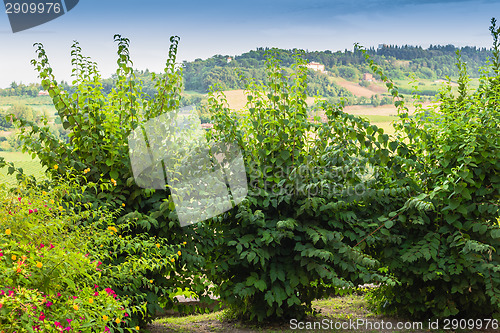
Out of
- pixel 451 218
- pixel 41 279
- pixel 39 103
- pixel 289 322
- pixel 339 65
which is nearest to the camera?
pixel 41 279

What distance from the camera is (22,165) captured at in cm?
434

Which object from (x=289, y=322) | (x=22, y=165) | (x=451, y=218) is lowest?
(x=289, y=322)

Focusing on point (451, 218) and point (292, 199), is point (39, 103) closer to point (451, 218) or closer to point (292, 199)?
point (292, 199)

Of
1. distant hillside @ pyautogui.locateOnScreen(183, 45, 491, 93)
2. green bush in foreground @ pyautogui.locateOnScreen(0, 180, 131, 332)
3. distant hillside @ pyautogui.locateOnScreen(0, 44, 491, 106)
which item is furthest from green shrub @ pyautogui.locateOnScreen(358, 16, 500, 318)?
green bush in foreground @ pyautogui.locateOnScreen(0, 180, 131, 332)

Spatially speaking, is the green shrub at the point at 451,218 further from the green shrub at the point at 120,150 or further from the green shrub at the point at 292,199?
the green shrub at the point at 120,150

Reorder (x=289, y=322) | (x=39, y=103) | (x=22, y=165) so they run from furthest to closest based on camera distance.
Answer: (x=39, y=103) → (x=289, y=322) → (x=22, y=165)

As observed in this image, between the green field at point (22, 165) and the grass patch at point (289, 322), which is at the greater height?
the green field at point (22, 165)

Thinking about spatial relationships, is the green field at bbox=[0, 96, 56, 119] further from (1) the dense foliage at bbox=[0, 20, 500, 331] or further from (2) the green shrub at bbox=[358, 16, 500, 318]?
(2) the green shrub at bbox=[358, 16, 500, 318]

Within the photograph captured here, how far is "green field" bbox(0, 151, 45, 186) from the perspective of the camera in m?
4.12

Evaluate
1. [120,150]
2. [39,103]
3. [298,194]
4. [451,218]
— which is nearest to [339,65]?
[298,194]

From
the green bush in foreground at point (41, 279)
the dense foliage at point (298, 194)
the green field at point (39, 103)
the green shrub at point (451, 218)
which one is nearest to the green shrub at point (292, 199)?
the dense foliage at point (298, 194)

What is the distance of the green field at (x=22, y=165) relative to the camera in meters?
4.12

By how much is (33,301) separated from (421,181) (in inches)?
151

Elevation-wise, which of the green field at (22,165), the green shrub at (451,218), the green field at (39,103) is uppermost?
the green field at (39,103)
